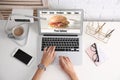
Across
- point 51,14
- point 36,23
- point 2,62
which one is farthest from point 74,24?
point 2,62

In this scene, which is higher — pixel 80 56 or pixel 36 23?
pixel 36 23

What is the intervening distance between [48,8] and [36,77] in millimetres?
394

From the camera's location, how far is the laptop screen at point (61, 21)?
50.9 inches

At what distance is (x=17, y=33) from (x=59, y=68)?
31 centimetres

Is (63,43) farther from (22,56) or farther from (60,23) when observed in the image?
(22,56)

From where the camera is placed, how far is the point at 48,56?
130 centimetres

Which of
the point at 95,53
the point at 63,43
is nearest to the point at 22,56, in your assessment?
the point at 63,43

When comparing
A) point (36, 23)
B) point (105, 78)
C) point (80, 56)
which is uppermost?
point (36, 23)

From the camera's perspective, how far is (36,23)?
1433mm

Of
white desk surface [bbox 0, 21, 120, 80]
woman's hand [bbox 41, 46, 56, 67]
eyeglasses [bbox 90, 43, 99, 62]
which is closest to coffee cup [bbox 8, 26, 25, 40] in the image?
white desk surface [bbox 0, 21, 120, 80]

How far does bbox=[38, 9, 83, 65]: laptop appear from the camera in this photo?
1.30 m

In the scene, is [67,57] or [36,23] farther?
[36,23]

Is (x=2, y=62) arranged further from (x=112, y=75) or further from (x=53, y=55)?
(x=112, y=75)

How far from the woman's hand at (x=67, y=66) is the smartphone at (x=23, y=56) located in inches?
6.8
